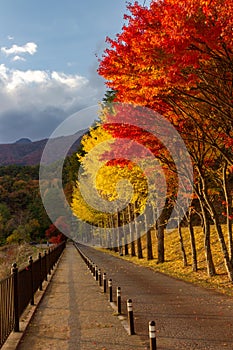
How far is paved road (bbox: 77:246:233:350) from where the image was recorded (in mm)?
7965

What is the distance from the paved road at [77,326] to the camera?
7977 millimetres

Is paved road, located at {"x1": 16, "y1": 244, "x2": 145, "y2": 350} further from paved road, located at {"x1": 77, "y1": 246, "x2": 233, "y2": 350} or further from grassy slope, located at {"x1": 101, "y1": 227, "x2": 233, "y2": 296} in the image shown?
grassy slope, located at {"x1": 101, "y1": 227, "x2": 233, "y2": 296}

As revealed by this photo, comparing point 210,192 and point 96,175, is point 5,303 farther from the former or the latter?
point 96,175

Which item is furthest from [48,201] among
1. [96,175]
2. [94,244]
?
[96,175]

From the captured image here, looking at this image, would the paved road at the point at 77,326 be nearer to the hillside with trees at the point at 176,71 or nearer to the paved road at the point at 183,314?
the paved road at the point at 183,314

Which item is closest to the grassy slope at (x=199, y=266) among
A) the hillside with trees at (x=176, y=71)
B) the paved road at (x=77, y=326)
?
the hillside with trees at (x=176, y=71)

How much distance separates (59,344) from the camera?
8.11 m

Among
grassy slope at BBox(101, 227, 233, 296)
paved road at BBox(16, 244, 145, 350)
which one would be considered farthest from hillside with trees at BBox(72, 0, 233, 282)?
paved road at BBox(16, 244, 145, 350)

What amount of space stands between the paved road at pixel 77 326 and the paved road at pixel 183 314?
0.59m

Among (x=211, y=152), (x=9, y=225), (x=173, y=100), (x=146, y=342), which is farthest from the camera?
(x=9, y=225)

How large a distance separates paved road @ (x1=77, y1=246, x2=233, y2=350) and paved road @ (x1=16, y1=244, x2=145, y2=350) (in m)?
0.59

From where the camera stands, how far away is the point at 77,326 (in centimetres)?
969

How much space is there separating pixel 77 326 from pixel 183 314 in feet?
9.43

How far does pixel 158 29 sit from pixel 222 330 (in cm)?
798
